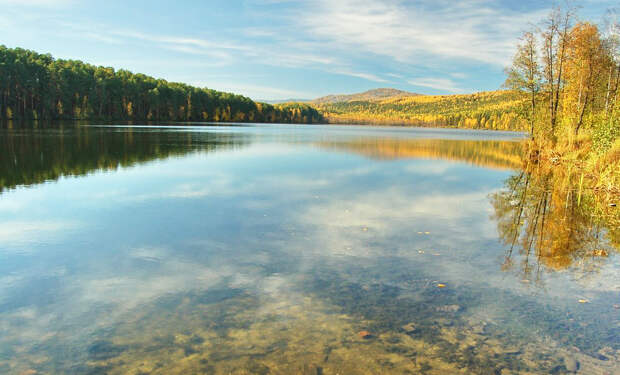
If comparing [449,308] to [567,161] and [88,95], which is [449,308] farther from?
[88,95]

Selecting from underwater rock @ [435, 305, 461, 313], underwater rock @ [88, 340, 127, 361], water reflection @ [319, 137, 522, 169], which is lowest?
underwater rock @ [88, 340, 127, 361]

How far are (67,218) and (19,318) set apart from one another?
5.23 meters

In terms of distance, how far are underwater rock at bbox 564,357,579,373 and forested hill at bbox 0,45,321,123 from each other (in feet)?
310

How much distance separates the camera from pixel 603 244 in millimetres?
8070

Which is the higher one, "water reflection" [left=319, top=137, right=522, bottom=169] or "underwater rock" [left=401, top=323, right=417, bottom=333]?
"water reflection" [left=319, top=137, right=522, bottom=169]

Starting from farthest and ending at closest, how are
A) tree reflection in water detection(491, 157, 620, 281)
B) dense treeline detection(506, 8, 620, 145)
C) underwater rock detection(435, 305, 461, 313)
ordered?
dense treeline detection(506, 8, 620, 145) → tree reflection in water detection(491, 157, 620, 281) → underwater rock detection(435, 305, 461, 313)

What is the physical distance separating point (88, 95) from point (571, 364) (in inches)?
4458

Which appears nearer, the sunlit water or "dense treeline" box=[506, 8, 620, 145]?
the sunlit water

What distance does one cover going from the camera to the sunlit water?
12.9 feet

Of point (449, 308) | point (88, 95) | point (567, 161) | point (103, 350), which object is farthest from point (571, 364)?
point (88, 95)

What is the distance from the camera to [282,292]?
5414 mm

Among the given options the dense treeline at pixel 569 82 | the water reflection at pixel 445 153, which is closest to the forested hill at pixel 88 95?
the water reflection at pixel 445 153

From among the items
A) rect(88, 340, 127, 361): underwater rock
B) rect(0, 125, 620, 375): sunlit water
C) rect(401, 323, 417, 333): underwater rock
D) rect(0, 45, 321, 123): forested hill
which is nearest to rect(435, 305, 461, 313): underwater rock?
rect(0, 125, 620, 375): sunlit water

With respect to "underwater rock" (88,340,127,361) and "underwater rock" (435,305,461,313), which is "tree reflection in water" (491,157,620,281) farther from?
"underwater rock" (88,340,127,361)
